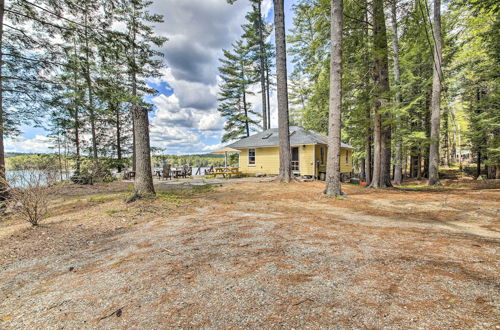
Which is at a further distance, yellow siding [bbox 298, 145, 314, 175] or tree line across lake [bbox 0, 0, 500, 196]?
yellow siding [bbox 298, 145, 314, 175]

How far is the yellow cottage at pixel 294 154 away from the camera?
Answer: 1514cm

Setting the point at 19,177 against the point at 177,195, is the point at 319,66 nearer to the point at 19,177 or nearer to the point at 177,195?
the point at 177,195

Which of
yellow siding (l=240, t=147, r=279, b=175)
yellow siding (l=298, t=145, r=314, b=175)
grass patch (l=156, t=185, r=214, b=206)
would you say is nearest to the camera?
grass patch (l=156, t=185, r=214, b=206)

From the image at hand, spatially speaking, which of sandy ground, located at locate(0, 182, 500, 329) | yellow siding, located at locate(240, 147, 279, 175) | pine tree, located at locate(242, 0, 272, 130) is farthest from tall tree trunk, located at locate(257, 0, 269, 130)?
sandy ground, located at locate(0, 182, 500, 329)

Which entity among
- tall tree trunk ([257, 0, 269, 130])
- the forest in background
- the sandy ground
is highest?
tall tree trunk ([257, 0, 269, 130])

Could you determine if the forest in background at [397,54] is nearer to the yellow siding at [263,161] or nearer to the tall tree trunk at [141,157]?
the yellow siding at [263,161]

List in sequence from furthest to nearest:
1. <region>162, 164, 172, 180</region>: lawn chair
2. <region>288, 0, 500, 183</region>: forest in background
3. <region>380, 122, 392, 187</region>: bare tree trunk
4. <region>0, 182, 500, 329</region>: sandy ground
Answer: <region>162, 164, 172, 180</region>: lawn chair, <region>380, 122, 392, 187</region>: bare tree trunk, <region>288, 0, 500, 183</region>: forest in background, <region>0, 182, 500, 329</region>: sandy ground

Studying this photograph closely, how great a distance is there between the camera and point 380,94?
8641mm

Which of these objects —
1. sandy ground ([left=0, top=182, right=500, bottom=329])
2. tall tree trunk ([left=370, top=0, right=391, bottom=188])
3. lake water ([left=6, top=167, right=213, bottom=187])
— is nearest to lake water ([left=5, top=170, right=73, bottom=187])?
lake water ([left=6, top=167, right=213, bottom=187])

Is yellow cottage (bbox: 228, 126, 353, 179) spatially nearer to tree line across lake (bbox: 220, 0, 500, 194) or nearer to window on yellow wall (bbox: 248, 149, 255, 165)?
→ window on yellow wall (bbox: 248, 149, 255, 165)

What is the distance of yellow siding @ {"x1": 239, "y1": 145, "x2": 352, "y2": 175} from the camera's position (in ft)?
49.7

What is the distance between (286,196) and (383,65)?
7.45 m

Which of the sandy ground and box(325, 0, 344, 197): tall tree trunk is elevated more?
box(325, 0, 344, 197): tall tree trunk

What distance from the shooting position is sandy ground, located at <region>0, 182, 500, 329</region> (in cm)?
142
